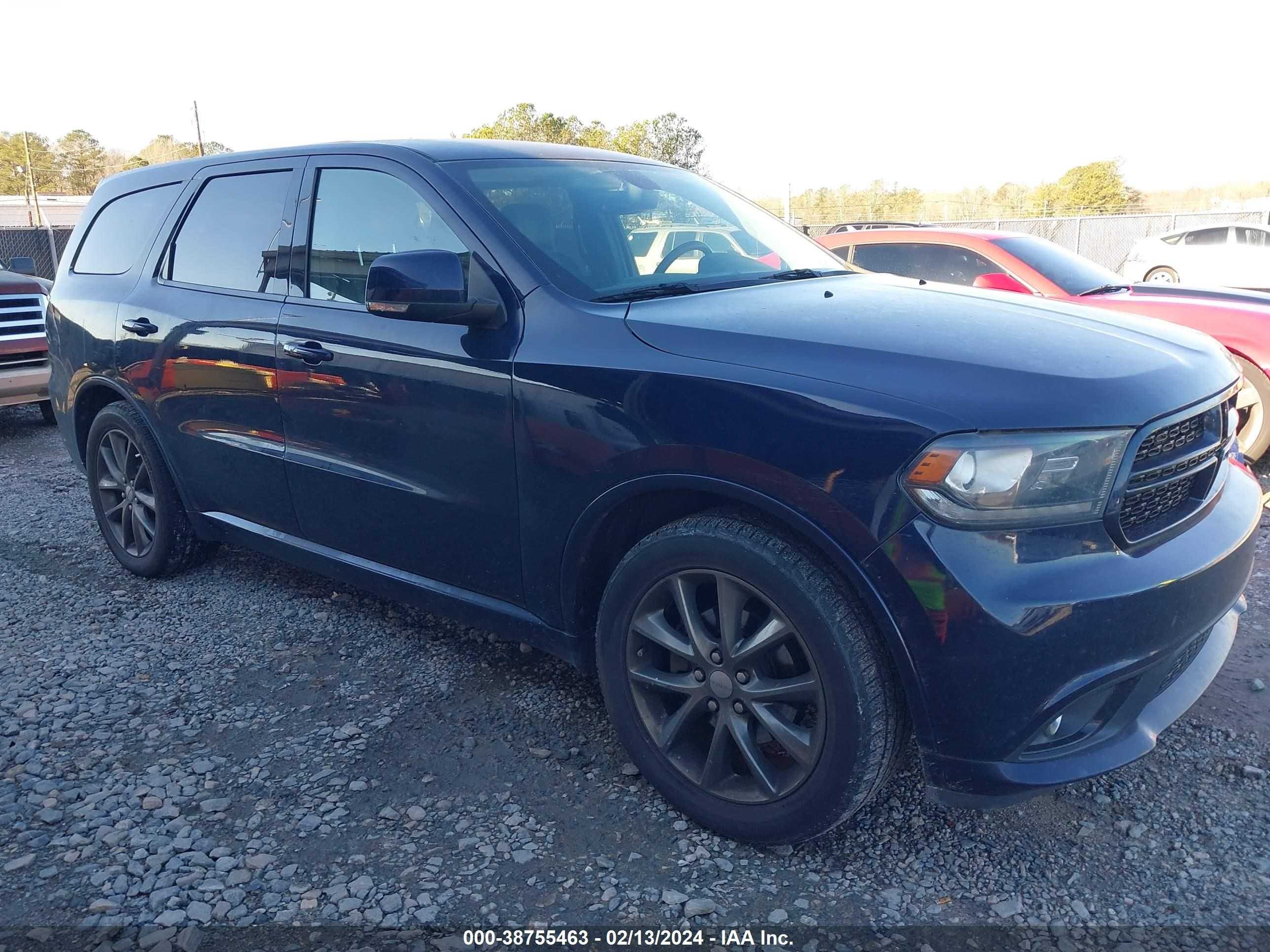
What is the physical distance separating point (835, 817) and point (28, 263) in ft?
28.7

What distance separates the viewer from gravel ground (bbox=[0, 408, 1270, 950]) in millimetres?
2324

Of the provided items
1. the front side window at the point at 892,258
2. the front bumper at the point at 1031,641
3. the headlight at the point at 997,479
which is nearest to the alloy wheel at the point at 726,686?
the front bumper at the point at 1031,641

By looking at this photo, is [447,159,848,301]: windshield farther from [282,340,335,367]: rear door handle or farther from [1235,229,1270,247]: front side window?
[1235,229,1270,247]: front side window

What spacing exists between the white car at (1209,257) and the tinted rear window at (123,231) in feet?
54.3

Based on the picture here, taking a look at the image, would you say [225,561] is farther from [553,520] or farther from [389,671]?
[553,520]

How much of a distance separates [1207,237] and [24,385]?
1807 centimetres

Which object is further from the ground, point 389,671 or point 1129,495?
point 1129,495

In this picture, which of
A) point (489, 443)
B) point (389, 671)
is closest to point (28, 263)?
point (389, 671)

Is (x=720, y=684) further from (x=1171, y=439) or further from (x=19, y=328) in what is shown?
(x=19, y=328)

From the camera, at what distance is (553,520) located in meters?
2.71

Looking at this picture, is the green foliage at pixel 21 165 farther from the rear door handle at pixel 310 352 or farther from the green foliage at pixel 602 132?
the rear door handle at pixel 310 352

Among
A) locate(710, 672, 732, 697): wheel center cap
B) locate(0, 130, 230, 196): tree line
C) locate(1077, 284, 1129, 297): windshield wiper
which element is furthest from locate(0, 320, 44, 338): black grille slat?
locate(0, 130, 230, 196): tree line

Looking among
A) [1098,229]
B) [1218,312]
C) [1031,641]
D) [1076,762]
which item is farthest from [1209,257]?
[1031,641]

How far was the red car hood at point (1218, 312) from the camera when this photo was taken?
574 centimetres
